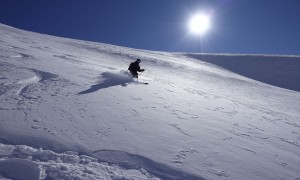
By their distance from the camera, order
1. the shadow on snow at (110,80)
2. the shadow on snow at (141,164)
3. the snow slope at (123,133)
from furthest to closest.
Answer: the shadow on snow at (110,80)
the shadow on snow at (141,164)
the snow slope at (123,133)

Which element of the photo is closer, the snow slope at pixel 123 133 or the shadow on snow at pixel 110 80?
the snow slope at pixel 123 133

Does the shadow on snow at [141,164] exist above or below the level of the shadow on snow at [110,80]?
below

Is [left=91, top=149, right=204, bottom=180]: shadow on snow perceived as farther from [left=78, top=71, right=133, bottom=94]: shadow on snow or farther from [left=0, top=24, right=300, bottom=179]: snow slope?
[left=78, top=71, right=133, bottom=94]: shadow on snow

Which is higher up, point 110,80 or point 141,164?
point 110,80

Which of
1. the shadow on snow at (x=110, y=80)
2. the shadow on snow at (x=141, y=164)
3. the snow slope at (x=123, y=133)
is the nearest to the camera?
the snow slope at (x=123, y=133)

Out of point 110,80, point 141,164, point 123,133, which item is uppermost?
point 110,80

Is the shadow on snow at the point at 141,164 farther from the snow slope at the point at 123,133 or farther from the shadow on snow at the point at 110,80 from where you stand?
the shadow on snow at the point at 110,80

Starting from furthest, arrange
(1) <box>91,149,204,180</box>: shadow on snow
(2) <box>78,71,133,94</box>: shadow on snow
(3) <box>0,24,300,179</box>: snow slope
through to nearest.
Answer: (2) <box>78,71,133,94</box>: shadow on snow, (1) <box>91,149,204,180</box>: shadow on snow, (3) <box>0,24,300,179</box>: snow slope

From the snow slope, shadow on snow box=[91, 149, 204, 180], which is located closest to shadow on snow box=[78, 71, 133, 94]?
the snow slope

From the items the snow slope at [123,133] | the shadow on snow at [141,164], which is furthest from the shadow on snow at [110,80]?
the shadow on snow at [141,164]

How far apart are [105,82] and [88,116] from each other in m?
4.54

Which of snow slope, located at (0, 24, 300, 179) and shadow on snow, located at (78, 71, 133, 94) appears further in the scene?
shadow on snow, located at (78, 71, 133, 94)

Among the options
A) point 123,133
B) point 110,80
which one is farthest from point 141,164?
point 110,80

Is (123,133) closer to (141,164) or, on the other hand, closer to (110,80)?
(141,164)
